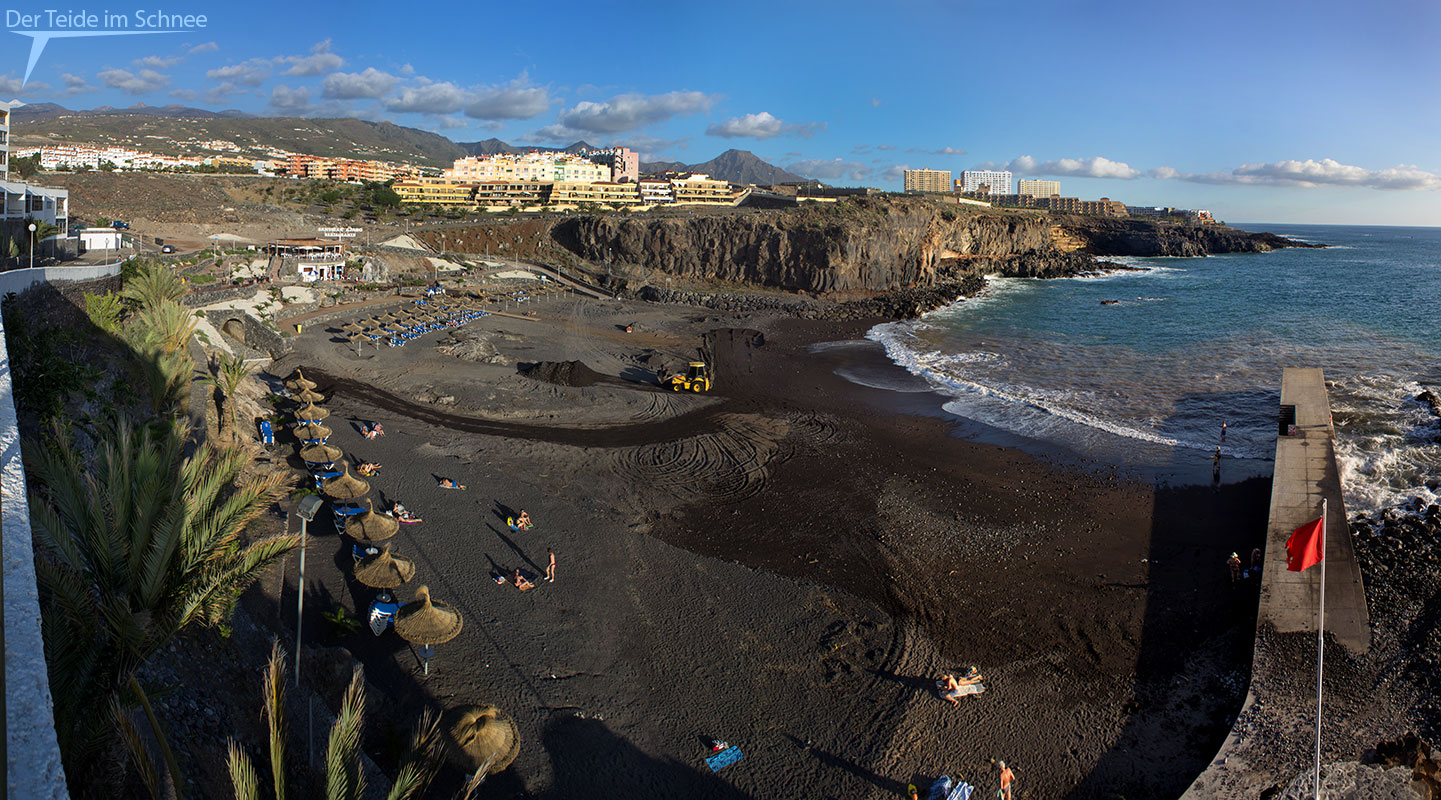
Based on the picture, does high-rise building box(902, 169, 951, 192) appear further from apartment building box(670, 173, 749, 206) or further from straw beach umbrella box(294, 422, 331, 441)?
straw beach umbrella box(294, 422, 331, 441)

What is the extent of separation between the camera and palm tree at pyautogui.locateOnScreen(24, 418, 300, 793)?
18.0ft

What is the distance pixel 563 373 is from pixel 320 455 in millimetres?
12115

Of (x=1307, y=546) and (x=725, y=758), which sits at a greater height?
(x=1307, y=546)

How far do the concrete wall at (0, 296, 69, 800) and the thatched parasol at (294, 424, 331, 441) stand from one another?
14382 millimetres

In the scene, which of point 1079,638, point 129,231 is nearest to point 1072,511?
point 1079,638

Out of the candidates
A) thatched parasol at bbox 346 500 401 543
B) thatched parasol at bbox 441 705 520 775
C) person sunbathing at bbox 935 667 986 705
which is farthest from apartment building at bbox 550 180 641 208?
person sunbathing at bbox 935 667 986 705

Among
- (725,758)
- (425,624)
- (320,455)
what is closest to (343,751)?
(725,758)

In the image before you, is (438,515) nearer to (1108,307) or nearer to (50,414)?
(50,414)

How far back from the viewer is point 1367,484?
19281 mm

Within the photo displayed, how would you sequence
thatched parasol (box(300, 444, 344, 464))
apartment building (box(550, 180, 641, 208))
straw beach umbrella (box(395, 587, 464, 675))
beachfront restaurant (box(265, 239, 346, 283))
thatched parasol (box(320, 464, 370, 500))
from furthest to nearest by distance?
apartment building (box(550, 180, 641, 208))
beachfront restaurant (box(265, 239, 346, 283))
thatched parasol (box(300, 444, 344, 464))
thatched parasol (box(320, 464, 370, 500))
straw beach umbrella (box(395, 587, 464, 675))

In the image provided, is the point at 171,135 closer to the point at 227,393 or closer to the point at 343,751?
the point at 227,393

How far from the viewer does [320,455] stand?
18484 millimetres

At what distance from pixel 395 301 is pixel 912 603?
3998 cm

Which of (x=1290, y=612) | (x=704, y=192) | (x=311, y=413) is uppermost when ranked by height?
(x=704, y=192)
